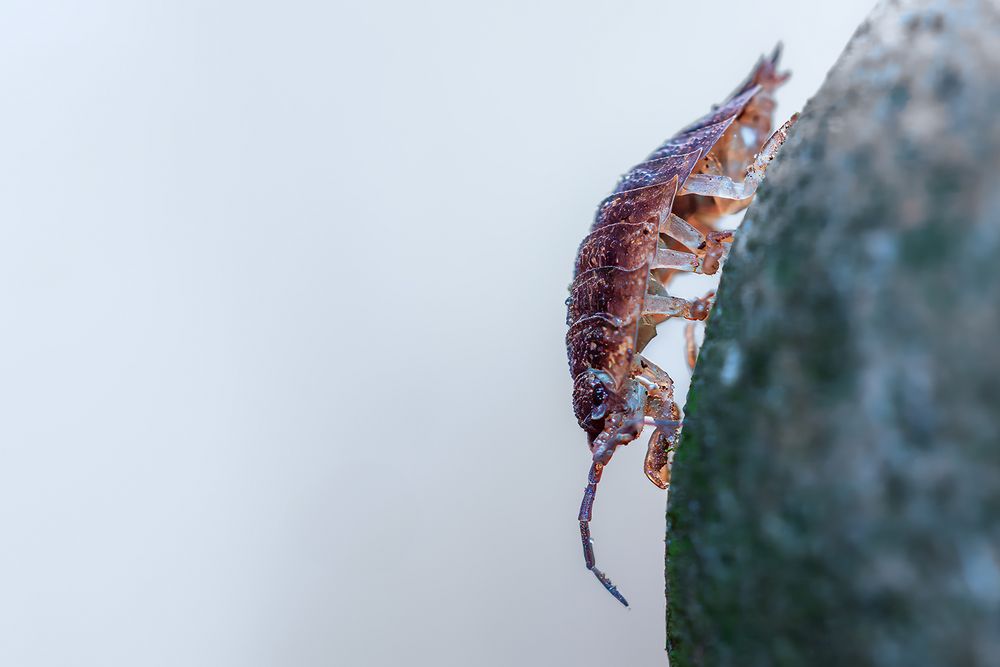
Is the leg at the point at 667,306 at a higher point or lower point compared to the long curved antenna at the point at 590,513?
higher

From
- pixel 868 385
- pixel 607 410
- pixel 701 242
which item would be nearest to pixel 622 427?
pixel 607 410

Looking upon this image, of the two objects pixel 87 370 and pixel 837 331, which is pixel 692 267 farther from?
pixel 87 370

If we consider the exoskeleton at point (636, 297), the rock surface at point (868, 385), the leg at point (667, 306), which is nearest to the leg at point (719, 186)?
the exoskeleton at point (636, 297)

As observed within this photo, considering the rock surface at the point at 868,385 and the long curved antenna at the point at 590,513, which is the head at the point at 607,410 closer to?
the long curved antenna at the point at 590,513

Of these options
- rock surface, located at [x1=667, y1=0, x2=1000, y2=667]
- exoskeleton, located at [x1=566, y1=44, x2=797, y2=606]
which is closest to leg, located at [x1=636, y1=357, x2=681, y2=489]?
exoskeleton, located at [x1=566, y1=44, x2=797, y2=606]

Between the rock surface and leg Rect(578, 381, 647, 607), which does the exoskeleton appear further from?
the rock surface

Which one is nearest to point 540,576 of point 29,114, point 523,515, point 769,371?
point 523,515
